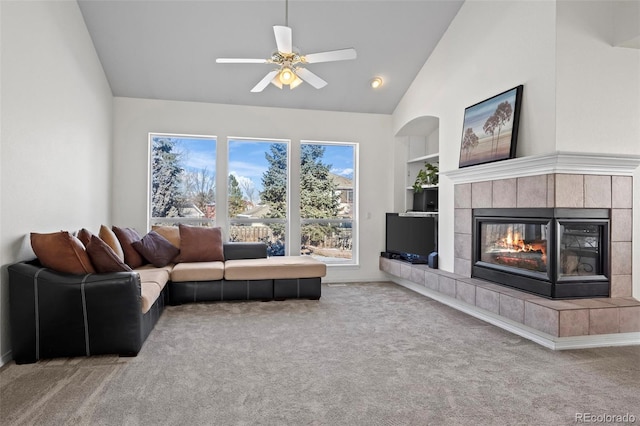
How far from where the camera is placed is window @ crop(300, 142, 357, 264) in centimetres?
634

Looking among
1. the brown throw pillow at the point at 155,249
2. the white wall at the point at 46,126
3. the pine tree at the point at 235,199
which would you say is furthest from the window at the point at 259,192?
the white wall at the point at 46,126

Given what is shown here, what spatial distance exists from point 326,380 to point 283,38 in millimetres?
2515

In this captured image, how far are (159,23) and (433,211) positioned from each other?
4.15 meters

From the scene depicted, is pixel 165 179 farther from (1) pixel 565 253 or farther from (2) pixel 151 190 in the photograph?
(1) pixel 565 253

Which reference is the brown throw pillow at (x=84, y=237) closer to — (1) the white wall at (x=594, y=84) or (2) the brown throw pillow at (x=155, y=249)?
(2) the brown throw pillow at (x=155, y=249)

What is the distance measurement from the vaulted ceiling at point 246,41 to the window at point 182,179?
65 centimetres

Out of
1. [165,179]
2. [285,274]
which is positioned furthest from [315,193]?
[165,179]

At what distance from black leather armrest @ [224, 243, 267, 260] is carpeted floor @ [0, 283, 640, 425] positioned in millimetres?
1654

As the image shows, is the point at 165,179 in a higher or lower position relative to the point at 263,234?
higher

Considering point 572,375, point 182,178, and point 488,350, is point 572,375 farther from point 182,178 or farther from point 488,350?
point 182,178

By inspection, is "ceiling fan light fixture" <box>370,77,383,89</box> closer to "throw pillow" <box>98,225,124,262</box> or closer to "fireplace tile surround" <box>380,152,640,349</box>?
"fireplace tile surround" <box>380,152,640,349</box>

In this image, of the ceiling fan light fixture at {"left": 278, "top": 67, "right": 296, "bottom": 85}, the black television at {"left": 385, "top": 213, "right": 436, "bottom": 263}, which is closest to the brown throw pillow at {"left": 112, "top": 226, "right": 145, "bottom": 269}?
the ceiling fan light fixture at {"left": 278, "top": 67, "right": 296, "bottom": 85}

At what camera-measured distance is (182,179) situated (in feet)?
19.5

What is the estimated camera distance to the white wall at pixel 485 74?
139 inches
